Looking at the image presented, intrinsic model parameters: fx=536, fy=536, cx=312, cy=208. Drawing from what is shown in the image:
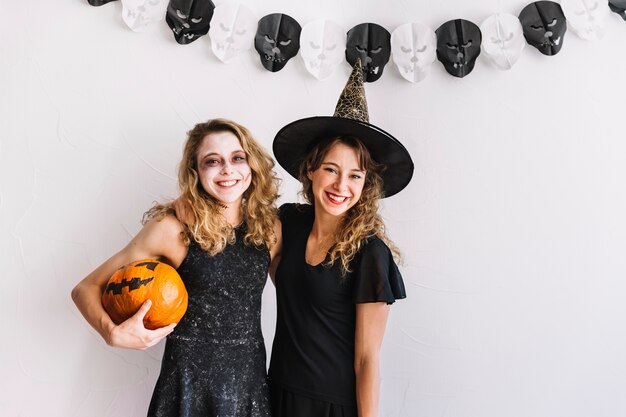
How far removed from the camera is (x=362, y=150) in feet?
4.78

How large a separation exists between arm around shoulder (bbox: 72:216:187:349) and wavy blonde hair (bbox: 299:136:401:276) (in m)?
0.41

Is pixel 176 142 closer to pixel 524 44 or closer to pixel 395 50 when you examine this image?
pixel 395 50

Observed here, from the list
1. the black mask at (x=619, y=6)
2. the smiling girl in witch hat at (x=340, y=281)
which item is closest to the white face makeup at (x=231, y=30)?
the smiling girl in witch hat at (x=340, y=281)

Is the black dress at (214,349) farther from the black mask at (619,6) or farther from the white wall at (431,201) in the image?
the black mask at (619,6)

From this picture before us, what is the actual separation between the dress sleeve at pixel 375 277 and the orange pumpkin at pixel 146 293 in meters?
0.45

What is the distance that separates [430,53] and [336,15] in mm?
365

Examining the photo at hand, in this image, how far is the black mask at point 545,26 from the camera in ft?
5.41

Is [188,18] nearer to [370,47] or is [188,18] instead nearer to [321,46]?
[321,46]

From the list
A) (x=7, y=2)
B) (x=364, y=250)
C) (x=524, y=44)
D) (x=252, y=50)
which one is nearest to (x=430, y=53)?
(x=524, y=44)

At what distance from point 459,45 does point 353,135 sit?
55 centimetres

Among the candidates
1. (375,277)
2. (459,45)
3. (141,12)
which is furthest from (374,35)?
(375,277)

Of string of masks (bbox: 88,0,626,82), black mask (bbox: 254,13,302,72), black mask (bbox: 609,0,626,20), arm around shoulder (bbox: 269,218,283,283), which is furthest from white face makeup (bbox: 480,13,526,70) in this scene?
arm around shoulder (bbox: 269,218,283,283)

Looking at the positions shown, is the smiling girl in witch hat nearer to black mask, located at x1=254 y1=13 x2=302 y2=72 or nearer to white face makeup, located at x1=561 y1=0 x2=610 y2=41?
black mask, located at x1=254 y1=13 x2=302 y2=72

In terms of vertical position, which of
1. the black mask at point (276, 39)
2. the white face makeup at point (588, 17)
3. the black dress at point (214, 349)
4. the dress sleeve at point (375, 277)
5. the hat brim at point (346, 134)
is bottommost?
the black dress at point (214, 349)
